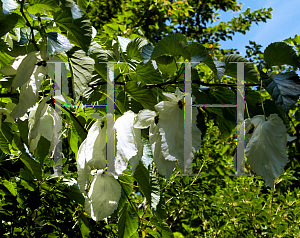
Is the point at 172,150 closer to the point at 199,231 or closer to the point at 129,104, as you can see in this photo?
the point at 129,104

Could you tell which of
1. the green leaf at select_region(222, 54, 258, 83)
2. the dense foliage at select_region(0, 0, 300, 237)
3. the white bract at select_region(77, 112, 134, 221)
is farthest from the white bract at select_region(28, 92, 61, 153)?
the green leaf at select_region(222, 54, 258, 83)

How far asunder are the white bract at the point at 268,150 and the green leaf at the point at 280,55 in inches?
4.7

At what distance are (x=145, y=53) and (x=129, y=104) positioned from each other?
6.0 inches

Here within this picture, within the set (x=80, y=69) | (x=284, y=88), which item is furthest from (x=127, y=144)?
(x=284, y=88)

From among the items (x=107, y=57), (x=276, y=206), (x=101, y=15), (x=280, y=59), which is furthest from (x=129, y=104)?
(x=101, y=15)

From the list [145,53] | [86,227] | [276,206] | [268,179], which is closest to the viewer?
[268,179]

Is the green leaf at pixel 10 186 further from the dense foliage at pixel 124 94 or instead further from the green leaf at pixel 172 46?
the green leaf at pixel 172 46

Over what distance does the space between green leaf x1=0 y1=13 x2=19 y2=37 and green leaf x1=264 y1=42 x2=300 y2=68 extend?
0.51 metres

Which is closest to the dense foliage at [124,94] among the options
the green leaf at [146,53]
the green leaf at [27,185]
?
the green leaf at [146,53]

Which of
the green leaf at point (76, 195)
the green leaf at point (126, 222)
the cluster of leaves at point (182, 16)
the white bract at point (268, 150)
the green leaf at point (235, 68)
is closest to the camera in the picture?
the white bract at point (268, 150)

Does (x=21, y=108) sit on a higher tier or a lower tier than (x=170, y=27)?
lower

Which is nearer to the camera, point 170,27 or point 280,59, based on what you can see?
point 280,59

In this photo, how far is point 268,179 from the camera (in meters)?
0.43

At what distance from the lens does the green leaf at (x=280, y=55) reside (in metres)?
0.49
